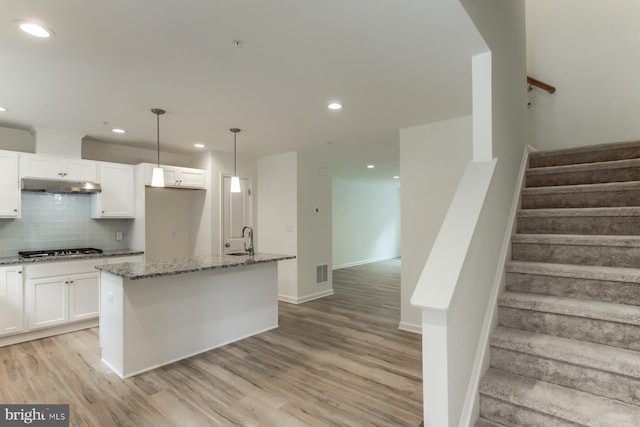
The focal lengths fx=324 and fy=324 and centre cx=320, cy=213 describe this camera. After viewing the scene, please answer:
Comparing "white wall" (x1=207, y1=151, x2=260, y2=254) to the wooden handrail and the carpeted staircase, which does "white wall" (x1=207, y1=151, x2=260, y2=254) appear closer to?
the carpeted staircase

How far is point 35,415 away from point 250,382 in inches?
59.7

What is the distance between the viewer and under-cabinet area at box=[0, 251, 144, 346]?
357 cm

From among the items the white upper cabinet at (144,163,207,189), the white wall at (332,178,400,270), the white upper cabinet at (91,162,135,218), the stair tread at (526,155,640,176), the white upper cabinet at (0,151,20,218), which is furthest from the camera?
the white wall at (332,178,400,270)

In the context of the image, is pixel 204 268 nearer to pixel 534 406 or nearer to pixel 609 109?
pixel 534 406

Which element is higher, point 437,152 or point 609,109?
point 609,109

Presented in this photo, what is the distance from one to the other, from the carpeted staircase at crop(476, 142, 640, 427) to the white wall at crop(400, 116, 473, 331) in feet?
3.48

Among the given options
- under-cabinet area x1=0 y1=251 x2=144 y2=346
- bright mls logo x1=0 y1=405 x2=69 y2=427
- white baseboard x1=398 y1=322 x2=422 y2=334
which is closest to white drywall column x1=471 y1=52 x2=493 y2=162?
white baseboard x1=398 y1=322 x2=422 y2=334

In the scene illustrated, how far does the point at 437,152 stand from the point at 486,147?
1.69 m

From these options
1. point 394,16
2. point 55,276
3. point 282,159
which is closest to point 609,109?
point 394,16

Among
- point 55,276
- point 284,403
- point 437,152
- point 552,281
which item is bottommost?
point 284,403

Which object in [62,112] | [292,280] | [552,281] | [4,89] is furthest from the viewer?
[292,280]

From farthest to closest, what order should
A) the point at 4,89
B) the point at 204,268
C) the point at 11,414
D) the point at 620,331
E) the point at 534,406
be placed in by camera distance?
the point at 204,268
the point at 4,89
the point at 11,414
the point at 620,331
the point at 534,406

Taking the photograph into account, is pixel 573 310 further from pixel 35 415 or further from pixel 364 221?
pixel 364 221

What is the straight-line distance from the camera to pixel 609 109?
3826 mm
